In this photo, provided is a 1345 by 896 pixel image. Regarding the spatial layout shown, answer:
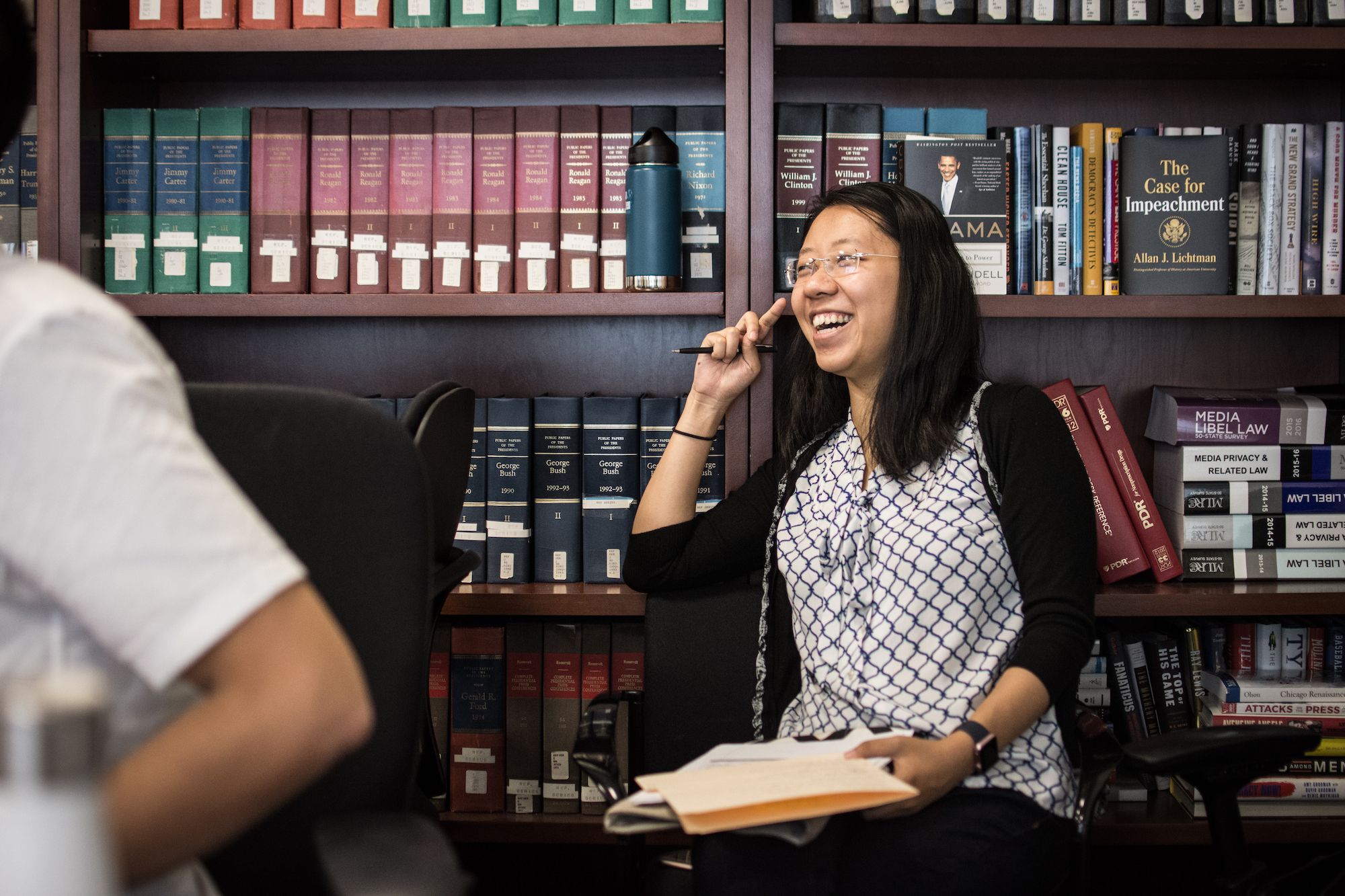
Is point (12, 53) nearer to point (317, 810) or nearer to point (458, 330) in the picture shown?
point (317, 810)

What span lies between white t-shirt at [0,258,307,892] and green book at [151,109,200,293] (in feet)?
4.34

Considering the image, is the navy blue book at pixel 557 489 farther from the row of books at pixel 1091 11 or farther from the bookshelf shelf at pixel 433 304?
the row of books at pixel 1091 11

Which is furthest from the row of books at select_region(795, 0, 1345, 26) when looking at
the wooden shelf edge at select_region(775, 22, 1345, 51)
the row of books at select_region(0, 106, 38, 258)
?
the row of books at select_region(0, 106, 38, 258)

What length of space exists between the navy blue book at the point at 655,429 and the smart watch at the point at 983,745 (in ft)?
2.48

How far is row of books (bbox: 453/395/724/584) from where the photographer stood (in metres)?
1.78

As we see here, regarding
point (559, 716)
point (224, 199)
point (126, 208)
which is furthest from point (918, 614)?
point (126, 208)

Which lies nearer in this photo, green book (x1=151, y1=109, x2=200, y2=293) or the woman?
the woman

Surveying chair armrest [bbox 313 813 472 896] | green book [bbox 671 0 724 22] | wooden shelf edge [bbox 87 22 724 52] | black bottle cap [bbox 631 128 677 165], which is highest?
green book [bbox 671 0 724 22]

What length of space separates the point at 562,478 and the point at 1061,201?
1.04m

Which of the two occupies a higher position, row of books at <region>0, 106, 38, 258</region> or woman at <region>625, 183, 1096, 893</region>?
row of books at <region>0, 106, 38, 258</region>

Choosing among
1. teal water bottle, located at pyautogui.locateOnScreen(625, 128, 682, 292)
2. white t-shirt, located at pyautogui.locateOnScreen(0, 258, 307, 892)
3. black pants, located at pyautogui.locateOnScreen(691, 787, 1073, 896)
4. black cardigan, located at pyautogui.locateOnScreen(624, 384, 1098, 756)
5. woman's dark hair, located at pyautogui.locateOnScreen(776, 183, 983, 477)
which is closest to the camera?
white t-shirt, located at pyautogui.locateOnScreen(0, 258, 307, 892)

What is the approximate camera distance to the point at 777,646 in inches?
62.6

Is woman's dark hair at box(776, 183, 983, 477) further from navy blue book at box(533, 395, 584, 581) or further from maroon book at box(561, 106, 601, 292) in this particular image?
navy blue book at box(533, 395, 584, 581)

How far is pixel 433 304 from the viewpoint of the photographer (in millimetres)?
1699
